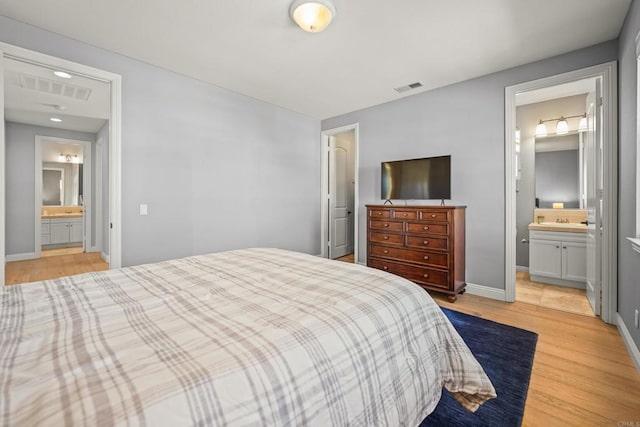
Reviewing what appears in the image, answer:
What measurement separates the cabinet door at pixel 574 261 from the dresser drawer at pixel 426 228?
1947mm

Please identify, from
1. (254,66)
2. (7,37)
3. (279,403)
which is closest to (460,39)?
(254,66)

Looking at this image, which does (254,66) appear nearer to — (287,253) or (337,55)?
(337,55)

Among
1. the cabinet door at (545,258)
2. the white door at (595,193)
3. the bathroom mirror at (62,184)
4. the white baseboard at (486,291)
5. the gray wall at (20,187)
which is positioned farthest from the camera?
the bathroom mirror at (62,184)

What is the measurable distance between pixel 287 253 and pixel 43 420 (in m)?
1.67

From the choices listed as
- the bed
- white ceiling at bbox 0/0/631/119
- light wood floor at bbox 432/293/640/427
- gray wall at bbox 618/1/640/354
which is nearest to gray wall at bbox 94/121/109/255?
white ceiling at bbox 0/0/631/119

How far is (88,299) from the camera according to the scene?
123cm

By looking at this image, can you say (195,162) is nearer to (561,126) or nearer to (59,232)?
(561,126)

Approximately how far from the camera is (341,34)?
248 centimetres

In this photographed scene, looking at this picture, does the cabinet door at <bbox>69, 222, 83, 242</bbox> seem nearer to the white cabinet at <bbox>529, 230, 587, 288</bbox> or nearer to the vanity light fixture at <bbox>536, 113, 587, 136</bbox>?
the white cabinet at <bbox>529, 230, 587, 288</bbox>

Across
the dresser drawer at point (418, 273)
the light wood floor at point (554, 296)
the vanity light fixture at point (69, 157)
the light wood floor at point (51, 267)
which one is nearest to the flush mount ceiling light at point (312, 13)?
the dresser drawer at point (418, 273)

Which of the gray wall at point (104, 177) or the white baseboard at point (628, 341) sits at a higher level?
the gray wall at point (104, 177)

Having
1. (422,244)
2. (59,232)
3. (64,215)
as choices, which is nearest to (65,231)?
(59,232)

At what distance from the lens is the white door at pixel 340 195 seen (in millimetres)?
5371

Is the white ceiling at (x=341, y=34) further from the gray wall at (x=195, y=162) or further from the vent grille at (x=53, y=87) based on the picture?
the vent grille at (x=53, y=87)
